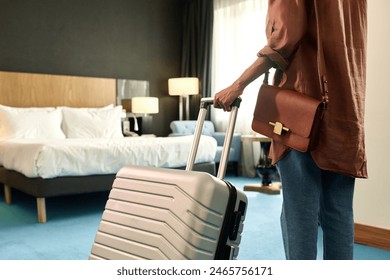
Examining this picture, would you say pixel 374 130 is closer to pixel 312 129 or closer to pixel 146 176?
pixel 312 129

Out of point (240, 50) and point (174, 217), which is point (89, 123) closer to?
point (240, 50)

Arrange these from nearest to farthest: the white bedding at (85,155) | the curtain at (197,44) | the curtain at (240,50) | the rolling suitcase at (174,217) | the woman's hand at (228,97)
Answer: the rolling suitcase at (174,217), the woman's hand at (228,97), the white bedding at (85,155), the curtain at (240,50), the curtain at (197,44)

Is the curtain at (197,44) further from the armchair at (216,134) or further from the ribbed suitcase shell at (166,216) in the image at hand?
the ribbed suitcase shell at (166,216)

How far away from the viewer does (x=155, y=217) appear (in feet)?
3.09

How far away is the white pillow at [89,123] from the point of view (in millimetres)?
4426

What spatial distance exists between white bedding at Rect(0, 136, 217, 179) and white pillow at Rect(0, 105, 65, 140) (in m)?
0.43

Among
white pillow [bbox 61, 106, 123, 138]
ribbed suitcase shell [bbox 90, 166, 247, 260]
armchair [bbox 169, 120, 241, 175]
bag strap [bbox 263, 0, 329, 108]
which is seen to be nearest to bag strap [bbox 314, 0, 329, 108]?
Answer: bag strap [bbox 263, 0, 329, 108]

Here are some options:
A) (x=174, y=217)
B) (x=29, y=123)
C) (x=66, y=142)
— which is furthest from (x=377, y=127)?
(x=29, y=123)

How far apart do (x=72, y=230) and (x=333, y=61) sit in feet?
7.24

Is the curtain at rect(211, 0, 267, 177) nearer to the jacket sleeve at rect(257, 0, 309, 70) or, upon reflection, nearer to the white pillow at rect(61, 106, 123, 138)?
the white pillow at rect(61, 106, 123, 138)

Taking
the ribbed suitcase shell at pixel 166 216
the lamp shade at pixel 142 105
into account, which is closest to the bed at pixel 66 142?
the lamp shade at pixel 142 105

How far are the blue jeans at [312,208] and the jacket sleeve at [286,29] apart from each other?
265 millimetres

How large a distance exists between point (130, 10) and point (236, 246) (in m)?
5.32
